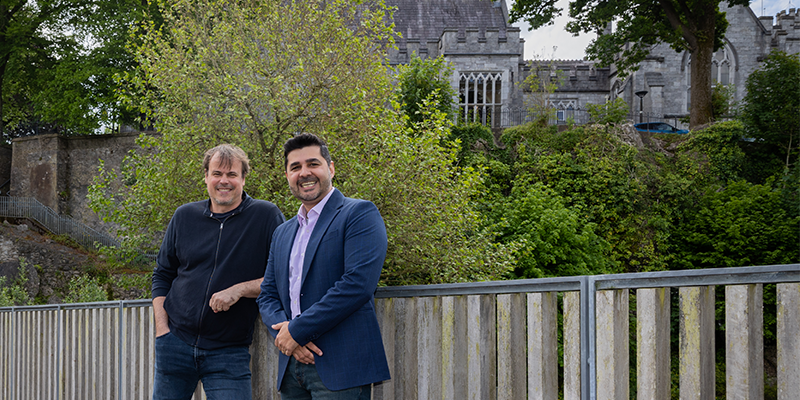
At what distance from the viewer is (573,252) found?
14.9 metres

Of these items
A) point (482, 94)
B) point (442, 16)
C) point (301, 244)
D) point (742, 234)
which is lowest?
point (742, 234)

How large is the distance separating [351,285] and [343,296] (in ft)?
0.17

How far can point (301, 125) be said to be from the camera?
9.52m

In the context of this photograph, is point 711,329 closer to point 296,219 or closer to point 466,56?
point 296,219

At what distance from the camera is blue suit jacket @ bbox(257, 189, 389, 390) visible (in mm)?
2262

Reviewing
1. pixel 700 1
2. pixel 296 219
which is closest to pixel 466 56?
pixel 700 1

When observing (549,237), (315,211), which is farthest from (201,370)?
(549,237)

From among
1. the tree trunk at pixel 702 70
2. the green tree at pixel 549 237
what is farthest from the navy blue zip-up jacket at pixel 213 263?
the tree trunk at pixel 702 70

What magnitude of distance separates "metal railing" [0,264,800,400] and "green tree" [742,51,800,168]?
812 inches

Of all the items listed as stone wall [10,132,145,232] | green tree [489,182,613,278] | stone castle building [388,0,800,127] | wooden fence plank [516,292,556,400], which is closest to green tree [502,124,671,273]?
green tree [489,182,613,278]

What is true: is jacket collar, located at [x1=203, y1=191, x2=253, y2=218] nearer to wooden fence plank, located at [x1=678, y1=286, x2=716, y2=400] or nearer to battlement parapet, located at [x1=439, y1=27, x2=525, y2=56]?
wooden fence plank, located at [x1=678, y1=286, x2=716, y2=400]

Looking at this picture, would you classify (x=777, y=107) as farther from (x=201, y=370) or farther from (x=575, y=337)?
(x=201, y=370)

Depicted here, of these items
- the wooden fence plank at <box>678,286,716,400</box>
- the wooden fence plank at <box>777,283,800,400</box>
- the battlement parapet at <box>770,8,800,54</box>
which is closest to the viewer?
the wooden fence plank at <box>777,283,800,400</box>

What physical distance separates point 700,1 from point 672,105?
32.0 feet
